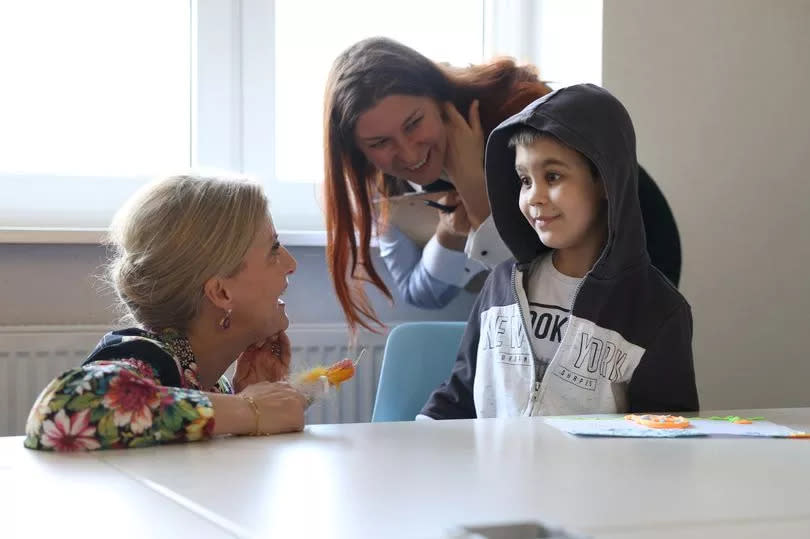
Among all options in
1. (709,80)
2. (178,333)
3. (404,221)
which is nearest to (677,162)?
(709,80)

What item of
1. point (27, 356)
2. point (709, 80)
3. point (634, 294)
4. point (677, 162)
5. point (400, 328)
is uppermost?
point (709, 80)

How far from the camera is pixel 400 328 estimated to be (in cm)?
196

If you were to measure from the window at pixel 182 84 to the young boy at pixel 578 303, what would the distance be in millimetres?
852

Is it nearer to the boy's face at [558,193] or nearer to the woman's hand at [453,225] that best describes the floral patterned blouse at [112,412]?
the boy's face at [558,193]

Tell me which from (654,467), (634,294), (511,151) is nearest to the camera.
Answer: (654,467)

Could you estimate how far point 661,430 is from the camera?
120cm

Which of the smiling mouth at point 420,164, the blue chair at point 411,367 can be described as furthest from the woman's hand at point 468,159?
the blue chair at point 411,367

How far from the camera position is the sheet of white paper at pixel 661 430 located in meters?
1.16

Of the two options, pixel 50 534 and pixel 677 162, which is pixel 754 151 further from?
pixel 50 534

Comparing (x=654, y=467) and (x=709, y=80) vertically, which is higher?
(x=709, y=80)

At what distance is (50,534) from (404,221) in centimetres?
183

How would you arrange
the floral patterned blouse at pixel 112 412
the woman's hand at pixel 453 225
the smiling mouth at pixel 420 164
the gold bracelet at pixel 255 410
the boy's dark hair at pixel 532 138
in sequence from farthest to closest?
the woman's hand at pixel 453 225, the smiling mouth at pixel 420 164, the boy's dark hair at pixel 532 138, the gold bracelet at pixel 255 410, the floral patterned blouse at pixel 112 412

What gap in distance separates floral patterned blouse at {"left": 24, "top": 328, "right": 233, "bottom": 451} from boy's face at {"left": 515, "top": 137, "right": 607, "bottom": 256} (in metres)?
0.73

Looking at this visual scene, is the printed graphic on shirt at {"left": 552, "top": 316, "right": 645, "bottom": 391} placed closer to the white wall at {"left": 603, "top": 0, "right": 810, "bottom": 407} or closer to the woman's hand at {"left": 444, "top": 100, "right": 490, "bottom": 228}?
the woman's hand at {"left": 444, "top": 100, "right": 490, "bottom": 228}
